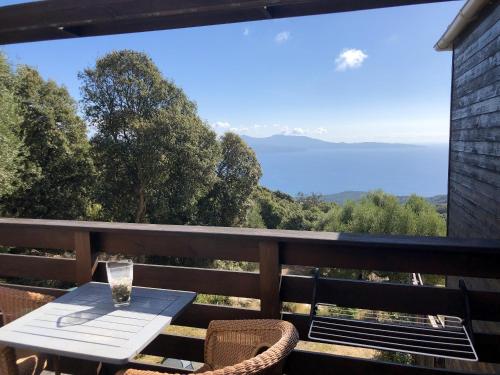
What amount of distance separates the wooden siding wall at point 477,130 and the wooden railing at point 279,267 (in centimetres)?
161

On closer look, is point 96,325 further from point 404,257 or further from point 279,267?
point 404,257

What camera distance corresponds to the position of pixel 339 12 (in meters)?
1.79

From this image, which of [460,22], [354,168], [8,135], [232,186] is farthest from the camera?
[354,168]

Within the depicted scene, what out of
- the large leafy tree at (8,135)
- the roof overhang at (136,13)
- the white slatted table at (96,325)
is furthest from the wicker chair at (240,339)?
the large leafy tree at (8,135)

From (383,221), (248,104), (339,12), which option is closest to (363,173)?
(248,104)

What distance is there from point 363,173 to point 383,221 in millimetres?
112913

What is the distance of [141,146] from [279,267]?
13254 mm

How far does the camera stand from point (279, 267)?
1.77 meters

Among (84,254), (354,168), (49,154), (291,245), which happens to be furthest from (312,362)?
(354,168)

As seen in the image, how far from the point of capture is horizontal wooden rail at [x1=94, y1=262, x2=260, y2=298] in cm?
186

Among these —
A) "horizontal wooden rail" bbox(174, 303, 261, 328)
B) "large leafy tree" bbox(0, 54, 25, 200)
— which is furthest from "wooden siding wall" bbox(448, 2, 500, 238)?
"large leafy tree" bbox(0, 54, 25, 200)

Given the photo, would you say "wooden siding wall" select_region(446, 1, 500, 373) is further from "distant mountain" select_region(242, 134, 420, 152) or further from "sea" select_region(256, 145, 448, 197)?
"distant mountain" select_region(242, 134, 420, 152)

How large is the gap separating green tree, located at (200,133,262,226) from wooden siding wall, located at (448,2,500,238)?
40.9 feet

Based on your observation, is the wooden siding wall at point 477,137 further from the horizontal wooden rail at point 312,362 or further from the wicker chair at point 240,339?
the wicker chair at point 240,339
